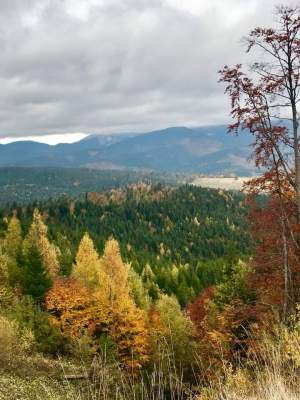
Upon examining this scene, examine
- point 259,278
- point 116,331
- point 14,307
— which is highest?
point 259,278

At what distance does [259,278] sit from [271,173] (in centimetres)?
427

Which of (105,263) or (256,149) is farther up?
(256,149)

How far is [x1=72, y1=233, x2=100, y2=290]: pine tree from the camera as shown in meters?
68.8

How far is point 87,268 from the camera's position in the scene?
235 ft

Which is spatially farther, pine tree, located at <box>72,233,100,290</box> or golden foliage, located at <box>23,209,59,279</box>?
golden foliage, located at <box>23,209,59,279</box>

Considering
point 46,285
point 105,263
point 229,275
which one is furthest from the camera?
point 105,263

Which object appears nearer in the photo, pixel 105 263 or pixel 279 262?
pixel 279 262

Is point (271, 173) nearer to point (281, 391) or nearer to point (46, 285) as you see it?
point (281, 391)

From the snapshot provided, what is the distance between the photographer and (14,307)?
168 feet

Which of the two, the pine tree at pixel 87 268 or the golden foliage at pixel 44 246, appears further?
the golden foliage at pixel 44 246

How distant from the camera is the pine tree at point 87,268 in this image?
68.8 m

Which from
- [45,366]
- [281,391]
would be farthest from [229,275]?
[281,391]

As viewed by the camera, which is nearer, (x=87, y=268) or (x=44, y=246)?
(x=87, y=268)

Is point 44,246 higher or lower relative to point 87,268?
higher
